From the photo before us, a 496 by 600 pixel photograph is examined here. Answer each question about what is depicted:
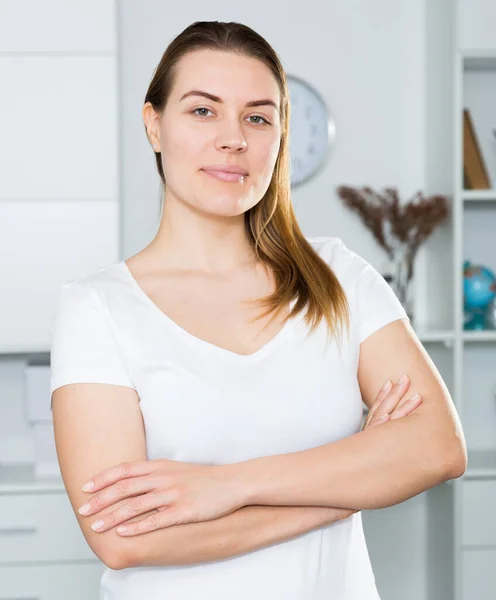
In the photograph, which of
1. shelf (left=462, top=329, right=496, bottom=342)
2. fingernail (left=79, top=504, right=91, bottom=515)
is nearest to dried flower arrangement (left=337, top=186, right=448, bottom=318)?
shelf (left=462, top=329, right=496, bottom=342)

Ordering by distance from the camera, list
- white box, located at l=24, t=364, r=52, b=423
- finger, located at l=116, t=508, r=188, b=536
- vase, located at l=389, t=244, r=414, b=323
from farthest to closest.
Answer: vase, located at l=389, t=244, r=414, b=323 < white box, located at l=24, t=364, r=52, b=423 < finger, located at l=116, t=508, r=188, b=536

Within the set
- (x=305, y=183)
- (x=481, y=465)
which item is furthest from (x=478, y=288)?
(x=305, y=183)

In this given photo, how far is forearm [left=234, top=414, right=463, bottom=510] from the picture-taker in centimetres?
129

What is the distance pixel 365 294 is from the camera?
4.95ft

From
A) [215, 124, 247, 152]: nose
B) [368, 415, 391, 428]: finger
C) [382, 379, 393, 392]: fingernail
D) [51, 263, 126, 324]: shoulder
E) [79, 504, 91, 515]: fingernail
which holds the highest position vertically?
[215, 124, 247, 152]: nose

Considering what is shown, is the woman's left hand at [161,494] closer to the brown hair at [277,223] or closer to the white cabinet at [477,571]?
the brown hair at [277,223]

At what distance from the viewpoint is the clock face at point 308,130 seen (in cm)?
333

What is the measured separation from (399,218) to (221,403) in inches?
80.9

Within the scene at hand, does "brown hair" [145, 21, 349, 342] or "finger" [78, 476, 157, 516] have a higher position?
"brown hair" [145, 21, 349, 342]

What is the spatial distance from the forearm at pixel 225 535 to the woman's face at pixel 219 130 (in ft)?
1.58

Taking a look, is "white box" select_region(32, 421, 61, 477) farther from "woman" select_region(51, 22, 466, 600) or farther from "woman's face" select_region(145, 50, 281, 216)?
"woman's face" select_region(145, 50, 281, 216)

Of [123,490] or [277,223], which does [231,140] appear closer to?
[277,223]

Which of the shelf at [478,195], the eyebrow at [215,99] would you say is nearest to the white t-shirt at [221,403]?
the eyebrow at [215,99]

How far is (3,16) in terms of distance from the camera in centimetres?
290
